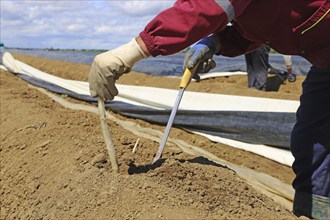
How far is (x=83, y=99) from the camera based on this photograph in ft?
22.4

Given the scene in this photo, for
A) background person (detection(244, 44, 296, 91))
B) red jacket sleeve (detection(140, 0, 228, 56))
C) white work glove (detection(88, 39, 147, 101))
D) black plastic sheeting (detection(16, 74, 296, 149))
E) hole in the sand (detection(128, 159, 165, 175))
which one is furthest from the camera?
background person (detection(244, 44, 296, 91))

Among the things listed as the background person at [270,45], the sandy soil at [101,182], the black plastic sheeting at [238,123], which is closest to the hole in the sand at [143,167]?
the sandy soil at [101,182]

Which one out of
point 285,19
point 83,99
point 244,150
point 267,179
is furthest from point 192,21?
point 83,99

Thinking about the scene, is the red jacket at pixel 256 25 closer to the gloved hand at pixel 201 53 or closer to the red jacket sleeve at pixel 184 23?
the red jacket sleeve at pixel 184 23

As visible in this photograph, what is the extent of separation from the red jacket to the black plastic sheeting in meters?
2.03

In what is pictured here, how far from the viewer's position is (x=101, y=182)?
2.10 m

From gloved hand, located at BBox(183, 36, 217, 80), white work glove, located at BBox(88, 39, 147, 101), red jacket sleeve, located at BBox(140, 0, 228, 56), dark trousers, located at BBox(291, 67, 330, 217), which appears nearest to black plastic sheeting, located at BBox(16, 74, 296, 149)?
dark trousers, located at BBox(291, 67, 330, 217)

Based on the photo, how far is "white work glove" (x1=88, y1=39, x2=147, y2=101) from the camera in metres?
1.86

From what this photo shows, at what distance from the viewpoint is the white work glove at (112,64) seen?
186cm

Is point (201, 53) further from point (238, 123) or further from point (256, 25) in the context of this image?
point (238, 123)

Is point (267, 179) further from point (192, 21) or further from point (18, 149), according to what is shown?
point (192, 21)

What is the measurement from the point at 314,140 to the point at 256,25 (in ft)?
2.68

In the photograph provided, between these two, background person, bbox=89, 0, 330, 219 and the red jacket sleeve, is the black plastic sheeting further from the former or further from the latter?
the red jacket sleeve

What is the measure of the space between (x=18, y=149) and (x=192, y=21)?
1.98m
